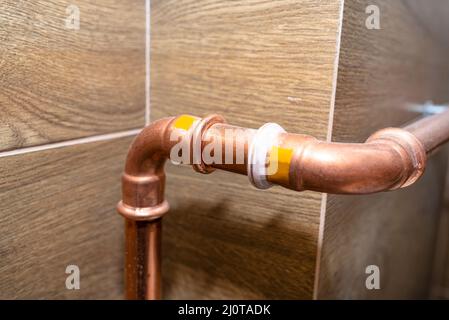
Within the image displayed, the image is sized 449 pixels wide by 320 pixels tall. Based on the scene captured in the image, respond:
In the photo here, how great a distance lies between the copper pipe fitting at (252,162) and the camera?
35cm

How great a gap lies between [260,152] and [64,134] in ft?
0.89

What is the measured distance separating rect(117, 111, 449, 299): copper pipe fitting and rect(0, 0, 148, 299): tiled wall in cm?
11

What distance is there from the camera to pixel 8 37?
1.44 feet

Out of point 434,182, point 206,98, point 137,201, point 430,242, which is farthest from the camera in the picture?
point 430,242

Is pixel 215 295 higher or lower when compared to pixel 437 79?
lower

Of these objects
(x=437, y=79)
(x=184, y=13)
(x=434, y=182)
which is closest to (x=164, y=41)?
(x=184, y=13)

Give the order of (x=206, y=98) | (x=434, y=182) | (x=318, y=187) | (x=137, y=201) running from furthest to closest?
(x=434, y=182) < (x=206, y=98) < (x=137, y=201) < (x=318, y=187)

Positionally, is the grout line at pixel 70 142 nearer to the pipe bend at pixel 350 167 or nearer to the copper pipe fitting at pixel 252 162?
the copper pipe fitting at pixel 252 162

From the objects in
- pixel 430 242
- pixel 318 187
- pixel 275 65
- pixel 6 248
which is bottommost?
pixel 430 242

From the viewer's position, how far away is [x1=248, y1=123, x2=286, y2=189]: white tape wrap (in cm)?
38

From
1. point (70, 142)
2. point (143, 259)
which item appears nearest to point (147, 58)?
point (70, 142)

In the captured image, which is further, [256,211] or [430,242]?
[430,242]
